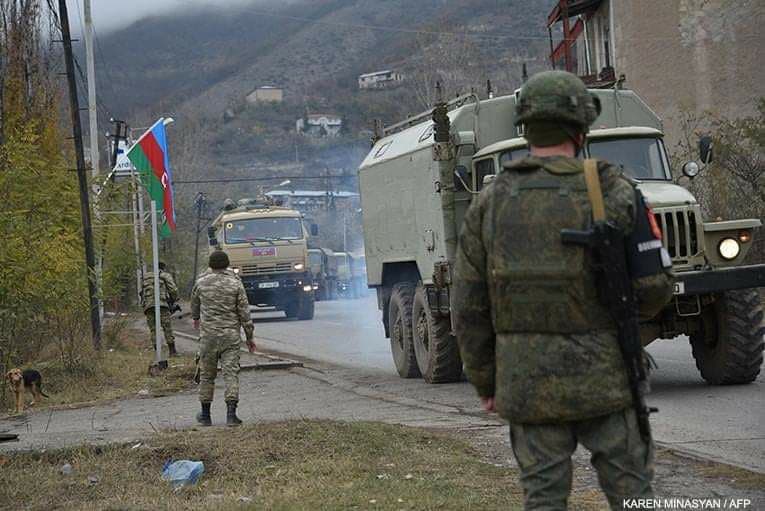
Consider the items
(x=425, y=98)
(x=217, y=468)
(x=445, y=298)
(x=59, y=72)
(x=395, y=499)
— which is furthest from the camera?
(x=425, y=98)

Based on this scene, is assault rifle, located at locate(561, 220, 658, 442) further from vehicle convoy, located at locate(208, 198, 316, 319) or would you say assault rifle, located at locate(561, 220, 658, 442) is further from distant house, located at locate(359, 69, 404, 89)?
distant house, located at locate(359, 69, 404, 89)

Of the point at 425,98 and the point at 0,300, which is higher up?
the point at 425,98

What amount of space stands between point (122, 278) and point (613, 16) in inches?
924

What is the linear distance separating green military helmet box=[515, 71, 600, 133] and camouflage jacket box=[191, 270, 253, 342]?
25.5 ft

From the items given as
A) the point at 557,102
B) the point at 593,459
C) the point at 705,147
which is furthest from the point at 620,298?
the point at 705,147

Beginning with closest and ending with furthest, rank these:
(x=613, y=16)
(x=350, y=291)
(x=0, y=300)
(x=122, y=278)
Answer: (x=0, y=300)
(x=122, y=278)
(x=613, y=16)
(x=350, y=291)

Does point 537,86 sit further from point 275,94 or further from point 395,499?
point 275,94

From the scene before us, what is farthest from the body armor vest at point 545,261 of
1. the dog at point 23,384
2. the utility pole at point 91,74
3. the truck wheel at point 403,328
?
the utility pole at point 91,74

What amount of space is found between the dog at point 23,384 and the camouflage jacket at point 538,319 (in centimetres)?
1108

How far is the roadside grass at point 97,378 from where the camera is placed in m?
15.8

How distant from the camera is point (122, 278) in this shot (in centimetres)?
2611

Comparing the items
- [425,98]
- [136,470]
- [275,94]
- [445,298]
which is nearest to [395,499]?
[136,470]

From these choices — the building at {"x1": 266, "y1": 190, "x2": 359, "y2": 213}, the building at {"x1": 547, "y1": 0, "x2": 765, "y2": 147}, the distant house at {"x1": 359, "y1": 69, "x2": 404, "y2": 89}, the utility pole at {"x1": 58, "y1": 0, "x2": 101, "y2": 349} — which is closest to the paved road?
the utility pole at {"x1": 58, "y1": 0, "x2": 101, "y2": 349}

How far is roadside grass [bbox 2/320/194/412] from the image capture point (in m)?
15.8
